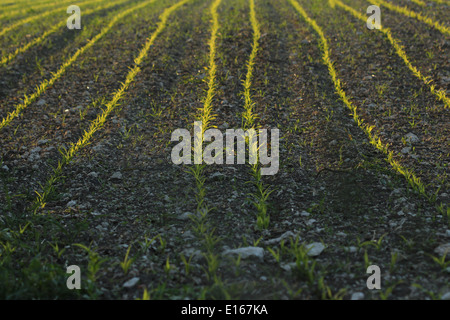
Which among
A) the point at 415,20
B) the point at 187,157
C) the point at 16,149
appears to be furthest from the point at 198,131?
the point at 415,20

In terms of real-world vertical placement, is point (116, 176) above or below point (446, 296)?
above

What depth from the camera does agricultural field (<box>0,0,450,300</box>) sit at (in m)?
3.79

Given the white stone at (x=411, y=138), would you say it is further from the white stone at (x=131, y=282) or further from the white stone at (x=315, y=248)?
the white stone at (x=131, y=282)

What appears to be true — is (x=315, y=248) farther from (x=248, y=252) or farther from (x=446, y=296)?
(x=446, y=296)

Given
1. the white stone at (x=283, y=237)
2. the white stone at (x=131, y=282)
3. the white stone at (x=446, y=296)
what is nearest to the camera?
the white stone at (x=446, y=296)

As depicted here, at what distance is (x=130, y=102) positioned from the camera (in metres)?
7.88

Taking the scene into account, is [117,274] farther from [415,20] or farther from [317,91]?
[415,20]

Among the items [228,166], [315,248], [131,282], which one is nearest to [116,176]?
[228,166]

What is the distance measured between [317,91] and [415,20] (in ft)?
20.2

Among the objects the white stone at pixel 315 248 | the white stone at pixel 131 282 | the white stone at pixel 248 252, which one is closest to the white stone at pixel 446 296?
the white stone at pixel 315 248

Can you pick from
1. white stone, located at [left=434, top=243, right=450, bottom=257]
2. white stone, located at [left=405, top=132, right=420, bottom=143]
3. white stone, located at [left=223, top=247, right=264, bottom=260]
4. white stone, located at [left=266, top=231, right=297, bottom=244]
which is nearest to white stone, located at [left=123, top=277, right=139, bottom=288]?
white stone, located at [left=223, top=247, right=264, bottom=260]

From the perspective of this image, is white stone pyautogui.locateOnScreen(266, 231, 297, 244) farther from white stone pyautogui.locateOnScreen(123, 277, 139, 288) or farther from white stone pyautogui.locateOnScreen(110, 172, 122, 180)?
white stone pyautogui.locateOnScreen(110, 172, 122, 180)

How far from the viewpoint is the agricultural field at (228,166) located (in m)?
3.79

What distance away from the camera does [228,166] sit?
19.2 ft
